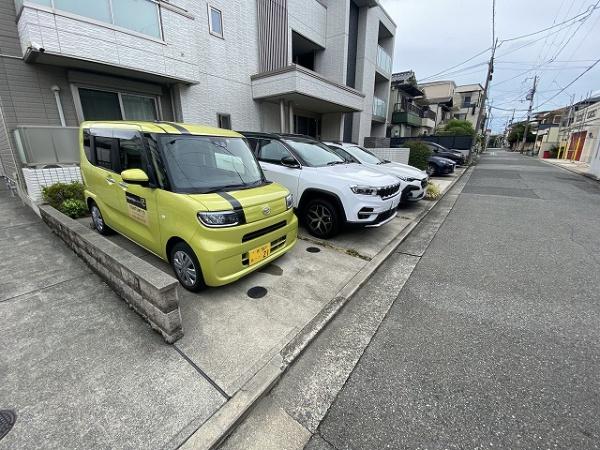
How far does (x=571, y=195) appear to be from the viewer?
29.4 ft

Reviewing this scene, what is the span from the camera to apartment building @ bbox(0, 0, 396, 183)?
17.4 feet

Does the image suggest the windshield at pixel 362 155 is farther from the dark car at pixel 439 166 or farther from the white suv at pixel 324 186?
the dark car at pixel 439 166

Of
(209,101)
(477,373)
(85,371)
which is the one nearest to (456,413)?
(477,373)

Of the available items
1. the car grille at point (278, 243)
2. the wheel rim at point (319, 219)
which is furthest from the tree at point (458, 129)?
the car grille at point (278, 243)

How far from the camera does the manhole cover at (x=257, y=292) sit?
9.64 ft

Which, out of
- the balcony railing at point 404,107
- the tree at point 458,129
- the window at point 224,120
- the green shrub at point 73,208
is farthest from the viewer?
the tree at point 458,129

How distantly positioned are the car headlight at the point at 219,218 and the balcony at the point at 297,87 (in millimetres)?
7465

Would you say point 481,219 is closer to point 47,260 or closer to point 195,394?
point 195,394

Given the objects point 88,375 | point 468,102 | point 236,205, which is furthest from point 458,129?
point 88,375

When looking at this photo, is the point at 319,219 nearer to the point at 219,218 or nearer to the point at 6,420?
the point at 219,218

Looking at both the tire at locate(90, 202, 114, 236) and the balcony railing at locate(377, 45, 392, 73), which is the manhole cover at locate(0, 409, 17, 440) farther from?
the balcony railing at locate(377, 45, 392, 73)

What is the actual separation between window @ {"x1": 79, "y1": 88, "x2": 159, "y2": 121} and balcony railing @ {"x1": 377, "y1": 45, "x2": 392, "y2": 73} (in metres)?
13.9

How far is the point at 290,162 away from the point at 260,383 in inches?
143

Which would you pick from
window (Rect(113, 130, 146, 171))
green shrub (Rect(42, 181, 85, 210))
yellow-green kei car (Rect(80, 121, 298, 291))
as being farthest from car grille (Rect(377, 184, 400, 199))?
green shrub (Rect(42, 181, 85, 210))
